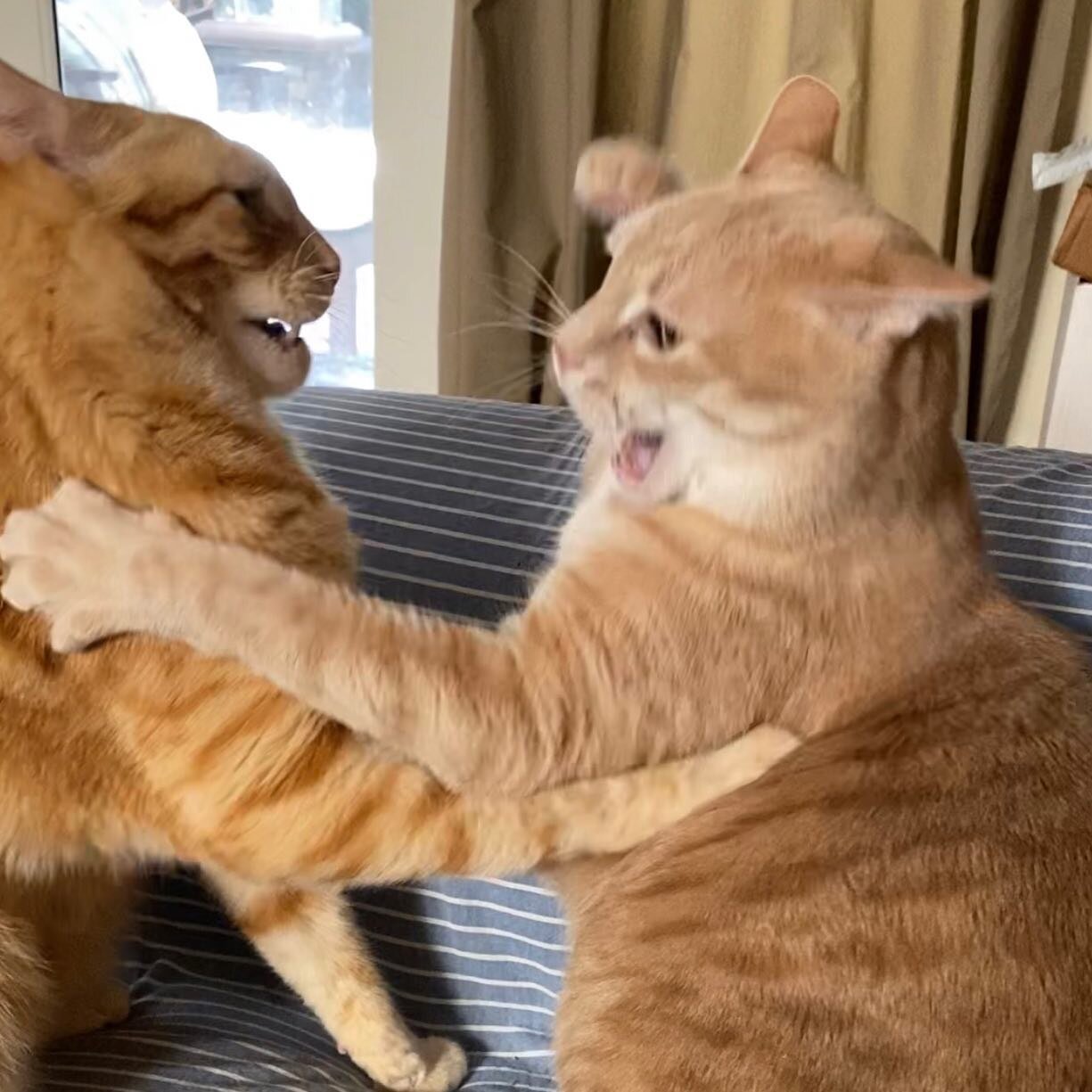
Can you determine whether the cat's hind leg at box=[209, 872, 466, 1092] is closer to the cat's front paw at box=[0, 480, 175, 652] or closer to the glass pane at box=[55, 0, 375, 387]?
the cat's front paw at box=[0, 480, 175, 652]

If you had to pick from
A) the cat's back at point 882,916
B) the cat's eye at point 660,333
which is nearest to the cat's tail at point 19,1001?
the cat's back at point 882,916

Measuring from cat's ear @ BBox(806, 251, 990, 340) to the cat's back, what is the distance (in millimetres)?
306

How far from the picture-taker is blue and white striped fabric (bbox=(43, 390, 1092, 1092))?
1121 mm

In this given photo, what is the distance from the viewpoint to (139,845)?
97cm

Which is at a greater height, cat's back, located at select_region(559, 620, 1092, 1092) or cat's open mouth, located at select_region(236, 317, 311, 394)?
cat's open mouth, located at select_region(236, 317, 311, 394)

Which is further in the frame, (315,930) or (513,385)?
(513,385)

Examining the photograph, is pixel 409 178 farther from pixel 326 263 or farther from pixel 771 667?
pixel 771 667

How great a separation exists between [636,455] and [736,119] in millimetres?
1248

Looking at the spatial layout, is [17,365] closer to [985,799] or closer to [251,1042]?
[251,1042]

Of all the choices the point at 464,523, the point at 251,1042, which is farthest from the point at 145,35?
the point at 251,1042

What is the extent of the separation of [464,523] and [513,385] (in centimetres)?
83

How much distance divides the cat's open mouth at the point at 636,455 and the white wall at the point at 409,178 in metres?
1.41

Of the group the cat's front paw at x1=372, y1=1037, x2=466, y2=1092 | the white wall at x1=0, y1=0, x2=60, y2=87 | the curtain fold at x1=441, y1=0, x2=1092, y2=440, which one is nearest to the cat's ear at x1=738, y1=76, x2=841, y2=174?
the curtain fold at x1=441, y1=0, x2=1092, y2=440

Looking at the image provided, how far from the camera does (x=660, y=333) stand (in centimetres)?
97
